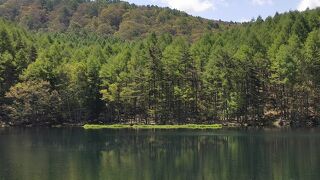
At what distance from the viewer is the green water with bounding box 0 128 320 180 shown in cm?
4200

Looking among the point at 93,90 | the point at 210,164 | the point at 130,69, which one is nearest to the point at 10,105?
the point at 93,90

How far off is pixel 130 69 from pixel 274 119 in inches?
1398

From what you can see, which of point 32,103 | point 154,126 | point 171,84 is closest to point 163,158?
point 154,126

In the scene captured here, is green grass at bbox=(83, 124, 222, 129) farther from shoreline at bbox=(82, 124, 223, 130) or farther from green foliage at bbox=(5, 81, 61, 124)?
green foliage at bbox=(5, 81, 61, 124)

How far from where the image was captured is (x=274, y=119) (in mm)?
108188

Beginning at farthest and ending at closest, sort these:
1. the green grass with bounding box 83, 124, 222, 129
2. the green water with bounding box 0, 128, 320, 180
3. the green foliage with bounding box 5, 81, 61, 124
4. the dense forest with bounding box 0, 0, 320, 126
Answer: the green foliage with bounding box 5, 81, 61, 124, the dense forest with bounding box 0, 0, 320, 126, the green grass with bounding box 83, 124, 222, 129, the green water with bounding box 0, 128, 320, 180

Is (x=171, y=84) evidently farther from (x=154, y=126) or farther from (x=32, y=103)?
(x=32, y=103)

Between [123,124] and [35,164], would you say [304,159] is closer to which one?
[35,164]

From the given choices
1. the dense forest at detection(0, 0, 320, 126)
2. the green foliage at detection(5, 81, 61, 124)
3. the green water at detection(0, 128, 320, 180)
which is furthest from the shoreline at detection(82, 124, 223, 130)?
the green water at detection(0, 128, 320, 180)

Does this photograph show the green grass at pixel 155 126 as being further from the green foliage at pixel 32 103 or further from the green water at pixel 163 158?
the green water at pixel 163 158

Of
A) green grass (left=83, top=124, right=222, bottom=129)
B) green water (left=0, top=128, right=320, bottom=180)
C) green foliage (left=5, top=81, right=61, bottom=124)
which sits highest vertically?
green foliage (left=5, top=81, right=61, bottom=124)

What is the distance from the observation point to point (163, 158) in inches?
2084

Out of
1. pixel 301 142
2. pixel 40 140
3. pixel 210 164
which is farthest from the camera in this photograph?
pixel 40 140

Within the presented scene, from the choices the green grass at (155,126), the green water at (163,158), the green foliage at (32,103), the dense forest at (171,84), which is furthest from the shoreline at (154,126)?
the green water at (163,158)
